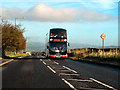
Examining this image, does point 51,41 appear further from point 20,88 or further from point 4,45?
point 20,88

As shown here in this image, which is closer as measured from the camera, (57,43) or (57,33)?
(57,33)

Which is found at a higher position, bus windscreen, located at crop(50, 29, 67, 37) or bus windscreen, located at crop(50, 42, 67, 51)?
bus windscreen, located at crop(50, 29, 67, 37)

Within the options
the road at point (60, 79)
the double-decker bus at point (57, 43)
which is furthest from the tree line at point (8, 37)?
the road at point (60, 79)

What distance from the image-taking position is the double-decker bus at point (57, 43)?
92.7 ft

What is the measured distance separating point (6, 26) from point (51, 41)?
16340 millimetres

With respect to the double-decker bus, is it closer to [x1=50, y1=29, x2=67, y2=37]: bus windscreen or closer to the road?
[x1=50, y1=29, x2=67, y2=37]: bus windscreen

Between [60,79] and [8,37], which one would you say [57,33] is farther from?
[60,79]

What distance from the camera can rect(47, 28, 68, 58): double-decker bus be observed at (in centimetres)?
2827

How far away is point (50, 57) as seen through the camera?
96.6ft

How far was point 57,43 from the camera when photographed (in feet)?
94.2

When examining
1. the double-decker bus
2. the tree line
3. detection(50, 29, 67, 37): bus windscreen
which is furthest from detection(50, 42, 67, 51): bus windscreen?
the tree line

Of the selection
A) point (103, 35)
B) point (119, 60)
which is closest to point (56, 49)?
point (103, 35)

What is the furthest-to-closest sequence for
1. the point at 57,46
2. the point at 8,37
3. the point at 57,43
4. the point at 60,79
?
the point at 8,37, the point at 57,46, the point at 57,43, the point at 60,79

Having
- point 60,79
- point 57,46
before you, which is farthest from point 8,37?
point 60,79
